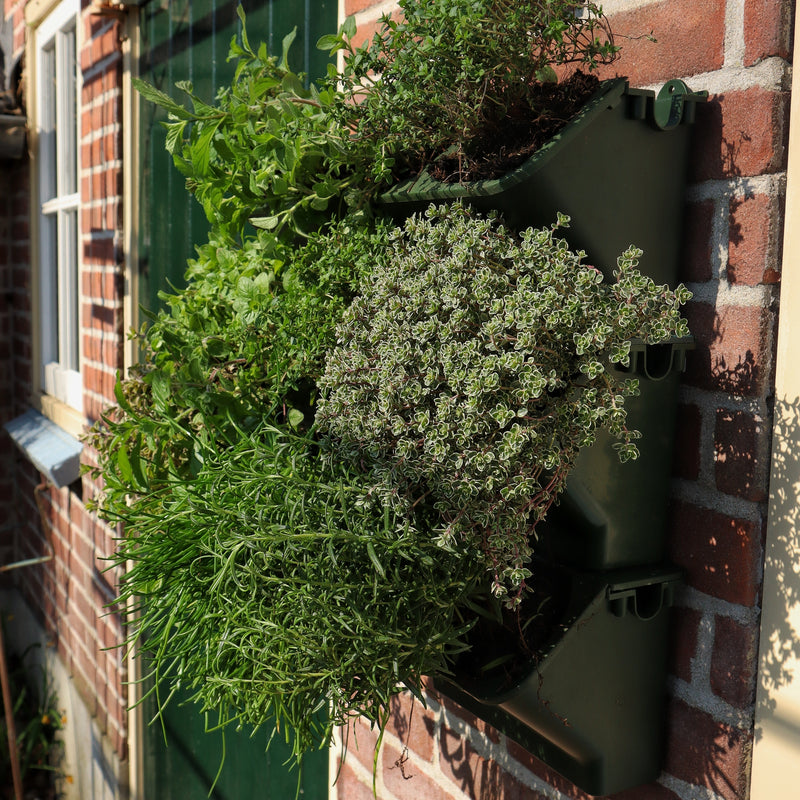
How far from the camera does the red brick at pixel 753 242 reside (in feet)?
3.03

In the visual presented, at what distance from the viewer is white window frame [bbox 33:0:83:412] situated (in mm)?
3883

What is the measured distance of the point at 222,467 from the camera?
3.56 feet

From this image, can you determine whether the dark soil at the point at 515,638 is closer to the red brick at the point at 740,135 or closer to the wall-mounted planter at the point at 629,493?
the wall-mounted planter at the point at 629,493

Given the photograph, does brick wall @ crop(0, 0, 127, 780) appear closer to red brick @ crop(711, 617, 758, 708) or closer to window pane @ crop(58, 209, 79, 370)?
window pane @ crop(58, 209, 79, 370)

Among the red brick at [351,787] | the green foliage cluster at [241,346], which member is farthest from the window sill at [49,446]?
the green foliage cluster at [241,346]

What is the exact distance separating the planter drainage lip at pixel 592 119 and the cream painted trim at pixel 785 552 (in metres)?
0.12

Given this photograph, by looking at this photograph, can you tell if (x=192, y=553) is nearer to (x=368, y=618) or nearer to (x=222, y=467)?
(x=222, y=467)

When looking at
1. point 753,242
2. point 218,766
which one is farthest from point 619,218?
point 218,766

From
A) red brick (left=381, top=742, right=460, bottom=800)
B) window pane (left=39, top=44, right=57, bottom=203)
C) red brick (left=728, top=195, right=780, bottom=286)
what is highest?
window pane (left=39, top=44, right=57, bottom=203)

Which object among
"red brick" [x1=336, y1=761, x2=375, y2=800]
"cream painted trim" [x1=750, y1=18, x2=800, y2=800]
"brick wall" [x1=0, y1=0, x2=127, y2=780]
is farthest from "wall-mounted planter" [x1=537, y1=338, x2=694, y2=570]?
"brick wall" [x1=0, y1=0, x2=127, y2=780]

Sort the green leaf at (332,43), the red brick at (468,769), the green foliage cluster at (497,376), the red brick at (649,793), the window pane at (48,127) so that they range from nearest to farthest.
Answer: the green foliage cluster at (497,376) < the red brick at (649,793) < the green leaf at (332,43) < the red brick at (468,769) < the window pane at (48,127)

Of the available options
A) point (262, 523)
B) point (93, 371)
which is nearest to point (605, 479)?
point (262, 523)

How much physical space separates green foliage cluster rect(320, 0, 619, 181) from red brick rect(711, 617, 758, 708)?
2.06 ft

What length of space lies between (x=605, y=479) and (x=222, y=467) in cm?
48
